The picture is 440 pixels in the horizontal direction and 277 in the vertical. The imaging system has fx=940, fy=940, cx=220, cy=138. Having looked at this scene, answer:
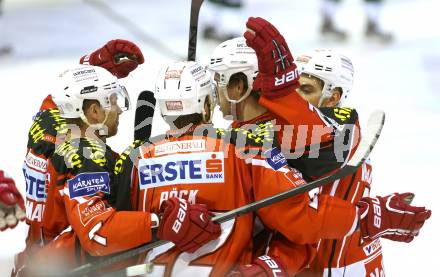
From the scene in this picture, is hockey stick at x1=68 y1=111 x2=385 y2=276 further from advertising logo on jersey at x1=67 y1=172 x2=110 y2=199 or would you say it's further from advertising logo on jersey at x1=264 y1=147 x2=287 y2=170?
advertising logo on jersey at x1=67 y1=172 x2=110 y2=199

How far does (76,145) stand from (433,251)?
2349 mm

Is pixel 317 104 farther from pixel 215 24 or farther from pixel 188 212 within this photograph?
pixel 215 24

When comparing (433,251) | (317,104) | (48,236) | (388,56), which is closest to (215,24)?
(388,56)

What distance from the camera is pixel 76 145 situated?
333 centimetres

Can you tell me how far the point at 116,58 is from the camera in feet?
13.7

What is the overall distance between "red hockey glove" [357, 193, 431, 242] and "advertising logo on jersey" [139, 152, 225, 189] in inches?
21.4

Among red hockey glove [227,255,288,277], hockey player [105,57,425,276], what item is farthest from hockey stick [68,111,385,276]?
red hockey glove [227,255,288,277]

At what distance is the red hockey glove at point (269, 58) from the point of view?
327cm

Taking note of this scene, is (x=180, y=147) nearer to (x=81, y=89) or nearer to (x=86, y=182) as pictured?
(x=86, y=182)

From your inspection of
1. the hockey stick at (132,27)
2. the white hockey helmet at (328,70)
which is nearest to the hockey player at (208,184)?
the white hockey helmet at (328,70)

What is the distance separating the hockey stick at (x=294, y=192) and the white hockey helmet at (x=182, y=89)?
0.38 m

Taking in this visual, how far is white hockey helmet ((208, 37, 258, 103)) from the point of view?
3.37 m

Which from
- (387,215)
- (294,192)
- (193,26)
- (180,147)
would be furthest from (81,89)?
(387,215)

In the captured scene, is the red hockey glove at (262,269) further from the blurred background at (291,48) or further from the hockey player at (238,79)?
the blurred background at (291,48)
